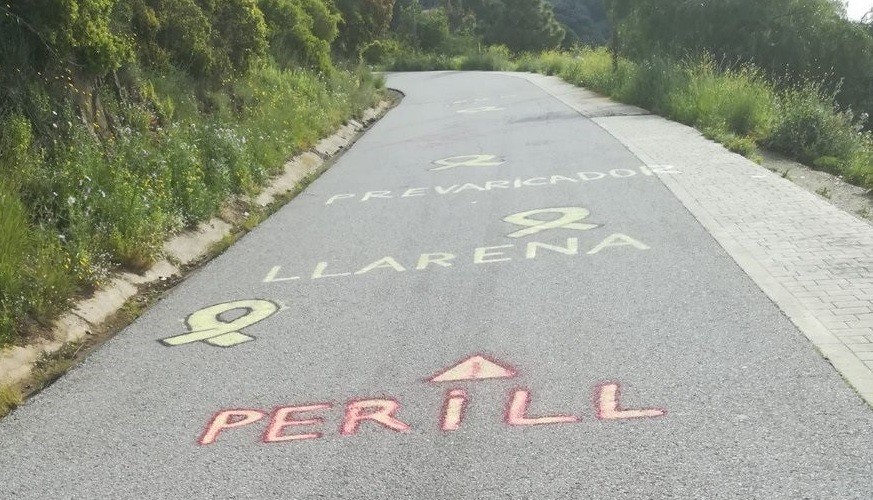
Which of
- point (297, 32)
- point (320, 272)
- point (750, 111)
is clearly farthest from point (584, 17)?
point (320, 272)

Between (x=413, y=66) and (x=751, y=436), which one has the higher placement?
(x=751, y=436)

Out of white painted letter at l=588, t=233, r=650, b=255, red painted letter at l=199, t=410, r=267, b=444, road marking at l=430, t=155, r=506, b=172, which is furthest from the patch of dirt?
red painted letter at l=199, t=410, r=267, b=444

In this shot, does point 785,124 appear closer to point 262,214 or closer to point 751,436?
point 262,214

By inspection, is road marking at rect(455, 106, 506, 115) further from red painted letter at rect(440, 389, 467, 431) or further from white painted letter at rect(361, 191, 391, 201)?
red painted letter at rect(440, 389, 467, 431)

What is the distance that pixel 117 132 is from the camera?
12.3m

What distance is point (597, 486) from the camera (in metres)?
4.68

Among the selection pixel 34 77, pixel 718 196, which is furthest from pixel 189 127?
pixel 718 196

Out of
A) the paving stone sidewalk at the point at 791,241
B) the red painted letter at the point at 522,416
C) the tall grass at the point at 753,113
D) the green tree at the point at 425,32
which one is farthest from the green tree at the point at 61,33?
the green tree at the point at 425,32

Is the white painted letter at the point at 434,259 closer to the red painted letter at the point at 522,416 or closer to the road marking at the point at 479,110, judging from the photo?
the red painted letter at the point at 522,416

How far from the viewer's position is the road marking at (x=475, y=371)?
627 centimetres

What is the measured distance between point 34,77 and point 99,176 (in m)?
1.37

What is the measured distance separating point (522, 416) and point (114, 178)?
619 cm

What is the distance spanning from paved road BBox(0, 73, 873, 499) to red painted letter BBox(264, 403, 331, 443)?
0.05 feet

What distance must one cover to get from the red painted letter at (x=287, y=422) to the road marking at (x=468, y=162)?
386 inches
